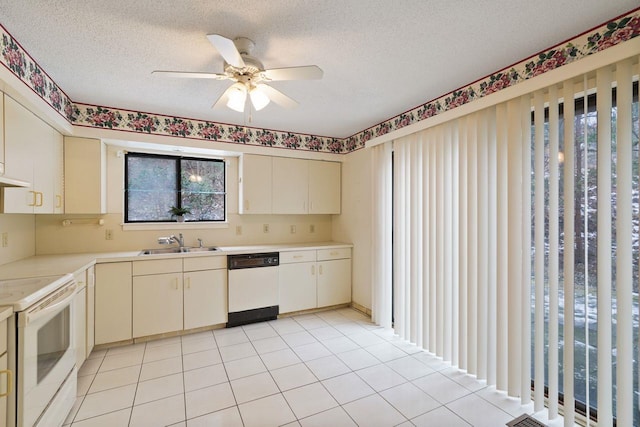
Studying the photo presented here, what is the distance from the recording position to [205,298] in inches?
131

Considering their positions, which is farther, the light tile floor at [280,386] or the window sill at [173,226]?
the window sill at [173,226]

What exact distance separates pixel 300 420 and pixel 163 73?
2.38 meters

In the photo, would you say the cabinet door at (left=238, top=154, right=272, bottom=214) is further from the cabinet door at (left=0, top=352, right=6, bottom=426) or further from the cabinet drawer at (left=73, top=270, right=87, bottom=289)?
the cabinet door at (left=0, top=352, right=6, bottom=426)

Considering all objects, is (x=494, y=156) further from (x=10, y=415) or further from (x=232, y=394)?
(x=10, y=415)

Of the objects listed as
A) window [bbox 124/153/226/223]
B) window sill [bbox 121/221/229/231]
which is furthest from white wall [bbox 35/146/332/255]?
window [bbox 124/153/226/223]

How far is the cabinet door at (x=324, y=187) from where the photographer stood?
427cm

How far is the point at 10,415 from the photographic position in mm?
1401

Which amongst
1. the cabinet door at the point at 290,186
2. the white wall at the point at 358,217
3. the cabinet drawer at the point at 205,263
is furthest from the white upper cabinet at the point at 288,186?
the cabinet drawer at the point at 205,263

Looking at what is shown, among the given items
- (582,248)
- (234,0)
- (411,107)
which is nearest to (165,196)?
(234,0)

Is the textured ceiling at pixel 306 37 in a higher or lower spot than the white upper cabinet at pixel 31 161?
higher

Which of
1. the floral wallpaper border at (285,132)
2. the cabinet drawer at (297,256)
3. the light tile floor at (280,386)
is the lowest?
the light tile floor at (280,386)

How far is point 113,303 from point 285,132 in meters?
2.81

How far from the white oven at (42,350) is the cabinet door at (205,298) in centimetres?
123

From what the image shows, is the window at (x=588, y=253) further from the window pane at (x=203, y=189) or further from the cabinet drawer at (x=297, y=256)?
the window pane at (x=203, y=189)
